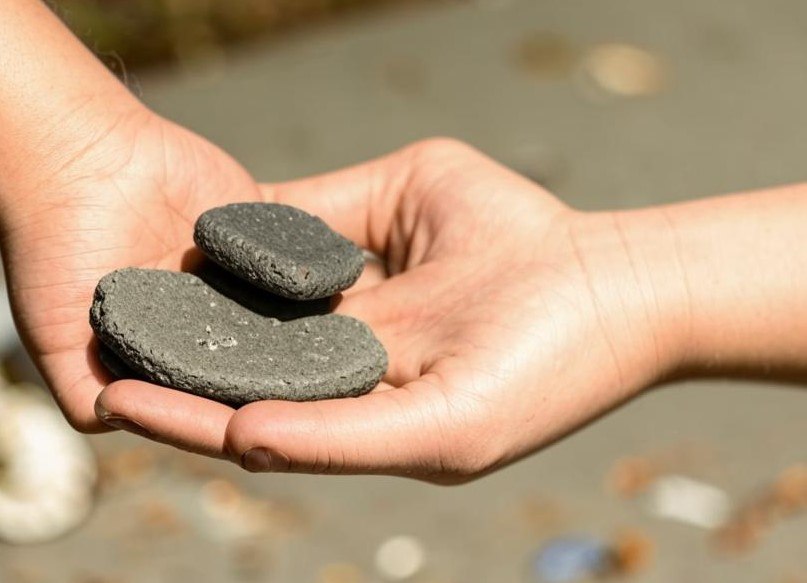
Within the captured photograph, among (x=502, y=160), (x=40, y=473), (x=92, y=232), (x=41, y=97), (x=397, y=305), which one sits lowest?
(x=40, y=473)

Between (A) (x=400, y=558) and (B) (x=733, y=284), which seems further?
(A) (x=400, y=558)

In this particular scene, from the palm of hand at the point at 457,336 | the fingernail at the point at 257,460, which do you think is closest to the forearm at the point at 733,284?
the palm of hand at the point at 457,336

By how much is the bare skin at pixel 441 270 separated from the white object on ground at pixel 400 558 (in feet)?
3.44

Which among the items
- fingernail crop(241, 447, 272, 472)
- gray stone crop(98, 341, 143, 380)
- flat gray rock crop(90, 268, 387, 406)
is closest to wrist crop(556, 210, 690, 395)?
flat gray rock crop(90, 268, 387, 406)

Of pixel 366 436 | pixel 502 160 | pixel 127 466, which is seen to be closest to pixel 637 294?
pixel 366 436

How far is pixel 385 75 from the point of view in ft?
16.4

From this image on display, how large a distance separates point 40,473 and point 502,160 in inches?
84.0

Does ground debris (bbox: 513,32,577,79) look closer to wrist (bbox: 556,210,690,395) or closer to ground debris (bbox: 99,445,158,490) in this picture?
ground debris (bbox: 99,445,158,490)

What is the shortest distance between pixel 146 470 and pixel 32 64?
1554 mm

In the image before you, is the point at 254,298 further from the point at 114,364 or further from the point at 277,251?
the point at 114,364

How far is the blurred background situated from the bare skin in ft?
1.45

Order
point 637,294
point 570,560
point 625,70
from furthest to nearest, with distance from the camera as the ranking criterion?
point 625,70
point 570,560
point 637,294

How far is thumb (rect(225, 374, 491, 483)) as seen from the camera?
183 centimetres

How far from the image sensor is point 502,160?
455 cm
